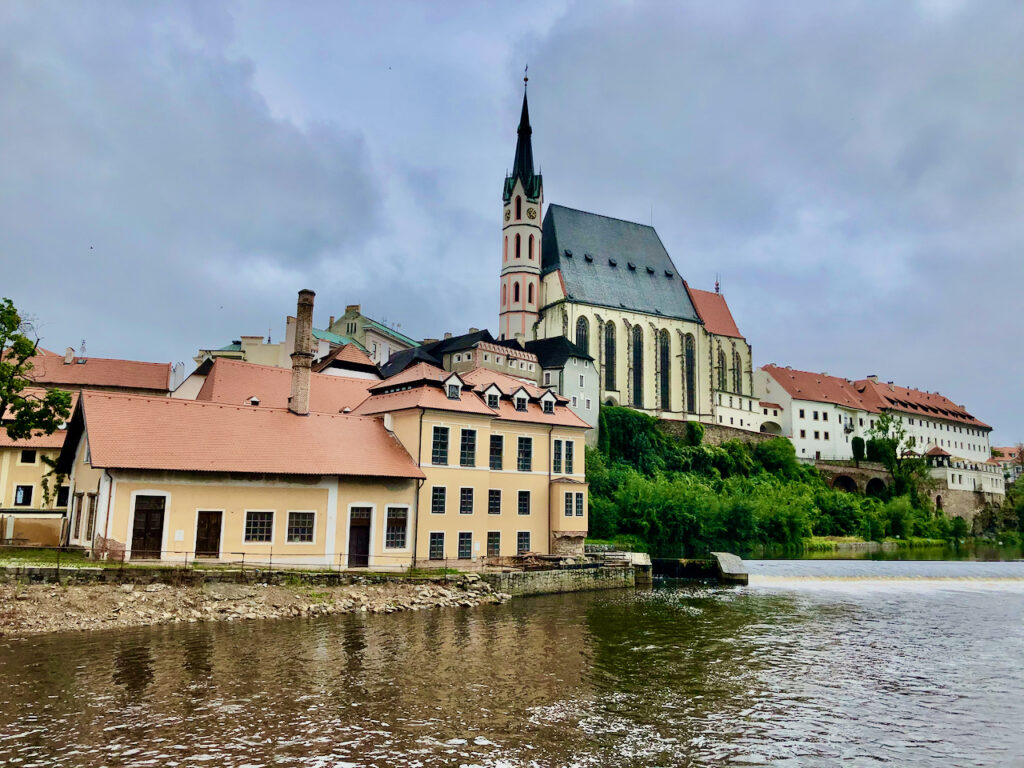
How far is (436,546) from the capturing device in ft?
124

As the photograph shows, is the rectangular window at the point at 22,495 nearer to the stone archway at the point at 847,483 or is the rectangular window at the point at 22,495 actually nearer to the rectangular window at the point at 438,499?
the rectangular window at the point at 438,499

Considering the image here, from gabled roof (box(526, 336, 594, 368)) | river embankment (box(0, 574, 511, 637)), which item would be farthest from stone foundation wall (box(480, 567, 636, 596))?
gabled roof (box(526, 336, 594, 368))

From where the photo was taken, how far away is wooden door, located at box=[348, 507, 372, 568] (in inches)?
1385

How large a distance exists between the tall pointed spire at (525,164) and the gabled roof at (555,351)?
19.7 metres

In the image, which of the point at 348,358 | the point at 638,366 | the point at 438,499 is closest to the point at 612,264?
the point at 638,366

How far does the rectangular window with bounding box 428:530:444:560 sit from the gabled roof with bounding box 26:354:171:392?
134ft

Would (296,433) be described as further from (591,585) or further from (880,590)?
(880,590)

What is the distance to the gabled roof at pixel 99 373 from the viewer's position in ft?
221

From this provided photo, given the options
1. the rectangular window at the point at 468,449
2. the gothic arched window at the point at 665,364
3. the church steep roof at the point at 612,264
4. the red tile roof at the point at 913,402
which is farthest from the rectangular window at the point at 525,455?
the red tile roof at the point at 913,402

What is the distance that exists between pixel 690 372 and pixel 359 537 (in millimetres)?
67305

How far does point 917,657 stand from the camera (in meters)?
25.0

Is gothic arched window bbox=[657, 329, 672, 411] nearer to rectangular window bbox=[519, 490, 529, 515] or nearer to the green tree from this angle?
rectangular window bbox=[519, 490, 529, 515]

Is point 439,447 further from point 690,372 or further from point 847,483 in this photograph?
point 847,483

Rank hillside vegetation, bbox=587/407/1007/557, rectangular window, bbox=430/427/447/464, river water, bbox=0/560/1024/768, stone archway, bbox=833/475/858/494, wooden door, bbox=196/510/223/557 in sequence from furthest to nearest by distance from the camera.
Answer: stone archway, bbox=833/475/858/494
hillside vegetation, bbox=587/407/1007/557
rectangular window, bbox=430/427/447/464
wooden door, bbox=196/510/223/557
river water, bbox=0/560/1024/768
